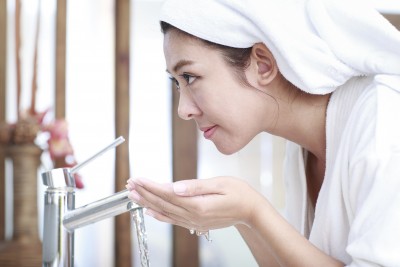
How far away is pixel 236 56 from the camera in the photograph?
1.04m

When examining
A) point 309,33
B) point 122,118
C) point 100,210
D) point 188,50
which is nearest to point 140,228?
point 100,210

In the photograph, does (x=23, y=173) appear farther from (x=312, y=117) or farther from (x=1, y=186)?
(x=312, y=117)

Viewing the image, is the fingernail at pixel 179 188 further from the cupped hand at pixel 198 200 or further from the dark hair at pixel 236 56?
the dark hair at pixel 236 56

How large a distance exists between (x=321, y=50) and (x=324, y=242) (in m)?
0.32

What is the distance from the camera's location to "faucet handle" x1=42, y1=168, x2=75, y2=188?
3.51 feet

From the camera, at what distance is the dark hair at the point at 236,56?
103cm

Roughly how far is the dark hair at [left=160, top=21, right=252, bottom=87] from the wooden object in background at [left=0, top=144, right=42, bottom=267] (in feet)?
3.24

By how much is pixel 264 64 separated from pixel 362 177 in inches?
11.0

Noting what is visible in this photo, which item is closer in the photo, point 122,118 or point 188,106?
point 188,106

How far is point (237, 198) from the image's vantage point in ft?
2.87

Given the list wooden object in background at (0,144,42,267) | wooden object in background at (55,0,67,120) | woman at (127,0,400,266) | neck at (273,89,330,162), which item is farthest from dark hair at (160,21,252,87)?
wooden object in background at (55,0,67,120)

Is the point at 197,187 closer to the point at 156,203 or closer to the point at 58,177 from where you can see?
the point at 156,203

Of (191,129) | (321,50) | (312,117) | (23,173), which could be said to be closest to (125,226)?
(191,129)

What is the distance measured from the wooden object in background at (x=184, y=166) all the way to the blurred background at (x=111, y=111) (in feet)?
0.07
